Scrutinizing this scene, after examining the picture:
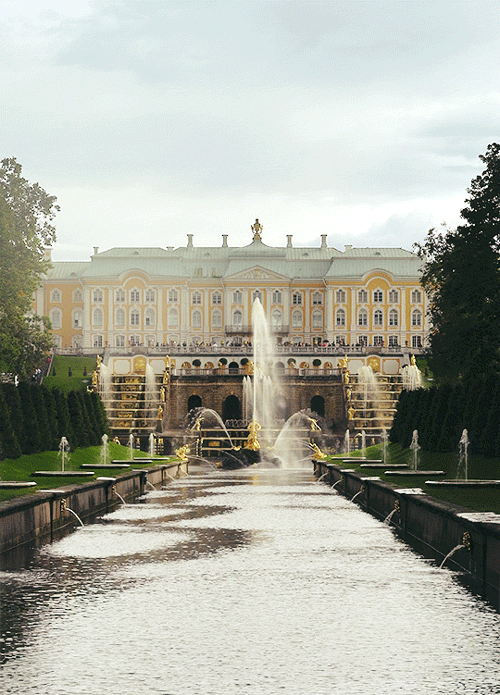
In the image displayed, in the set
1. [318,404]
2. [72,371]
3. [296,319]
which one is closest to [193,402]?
[318,404]

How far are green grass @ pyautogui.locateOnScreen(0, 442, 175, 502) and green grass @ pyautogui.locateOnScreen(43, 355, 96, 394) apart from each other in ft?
134

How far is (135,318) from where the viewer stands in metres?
118

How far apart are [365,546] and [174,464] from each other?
23006 mm

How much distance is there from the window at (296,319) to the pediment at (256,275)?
3.93m

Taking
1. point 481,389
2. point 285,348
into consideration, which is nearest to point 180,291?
point 285,348

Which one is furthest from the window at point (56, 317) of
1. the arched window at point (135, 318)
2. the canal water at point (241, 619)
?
the canal water at point (241, 619)

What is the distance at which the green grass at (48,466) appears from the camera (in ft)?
71.9

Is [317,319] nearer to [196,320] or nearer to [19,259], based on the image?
[196,320]

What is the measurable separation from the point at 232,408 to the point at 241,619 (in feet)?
241

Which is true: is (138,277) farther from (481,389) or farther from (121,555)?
(121,555)

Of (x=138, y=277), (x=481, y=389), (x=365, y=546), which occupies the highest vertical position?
(x=138, y=277)

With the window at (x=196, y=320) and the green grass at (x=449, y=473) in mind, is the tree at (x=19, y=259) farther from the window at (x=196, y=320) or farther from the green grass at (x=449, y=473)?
the window at (x=196, y=320)

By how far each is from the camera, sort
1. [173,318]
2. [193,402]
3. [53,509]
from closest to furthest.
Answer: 1. [53,509]
2. [193,402]
3. [173,318]

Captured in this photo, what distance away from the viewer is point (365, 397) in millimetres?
78750
